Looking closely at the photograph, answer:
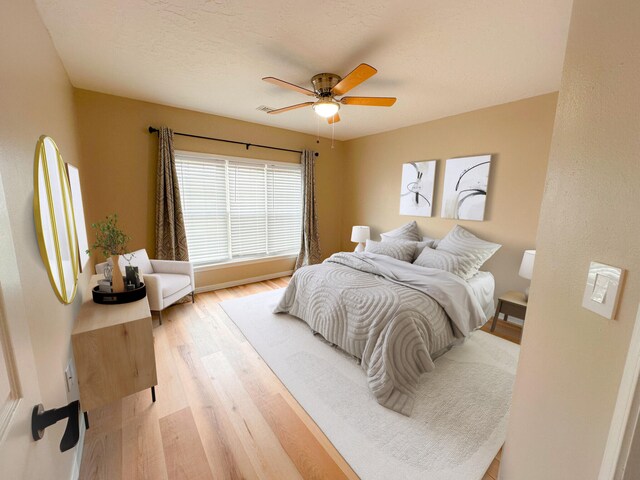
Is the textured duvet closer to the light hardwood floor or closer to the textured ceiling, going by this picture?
the light hardwood floor

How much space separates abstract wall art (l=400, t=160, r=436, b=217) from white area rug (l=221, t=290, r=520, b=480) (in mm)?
1803

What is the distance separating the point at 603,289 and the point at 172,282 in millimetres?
3393

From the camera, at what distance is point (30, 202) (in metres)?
1.13

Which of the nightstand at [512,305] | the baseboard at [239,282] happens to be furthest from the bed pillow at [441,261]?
the baseboard at [239,282]

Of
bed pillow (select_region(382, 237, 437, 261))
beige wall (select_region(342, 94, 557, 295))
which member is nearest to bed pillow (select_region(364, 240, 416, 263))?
bed pillow (select_region(382, 237, 437, 261))

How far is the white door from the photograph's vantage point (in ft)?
1.56

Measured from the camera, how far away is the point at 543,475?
0.89 m

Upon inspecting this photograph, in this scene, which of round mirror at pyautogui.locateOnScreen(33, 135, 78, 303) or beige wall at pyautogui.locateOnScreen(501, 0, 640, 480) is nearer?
beige wall at pyautogui.locateOnScreen(501, 0, 640, 480)

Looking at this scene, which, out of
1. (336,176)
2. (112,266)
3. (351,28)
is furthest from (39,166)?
(336,176)

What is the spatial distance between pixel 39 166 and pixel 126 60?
1.53 metres

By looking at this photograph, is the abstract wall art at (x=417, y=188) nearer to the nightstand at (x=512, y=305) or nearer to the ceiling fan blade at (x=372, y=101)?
the nightstand at (x=512, y=305)

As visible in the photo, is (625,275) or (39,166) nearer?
(625,275)

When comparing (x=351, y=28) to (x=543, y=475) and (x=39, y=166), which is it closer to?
(x=39, y=166)

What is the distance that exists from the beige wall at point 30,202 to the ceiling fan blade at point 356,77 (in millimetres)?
1683
